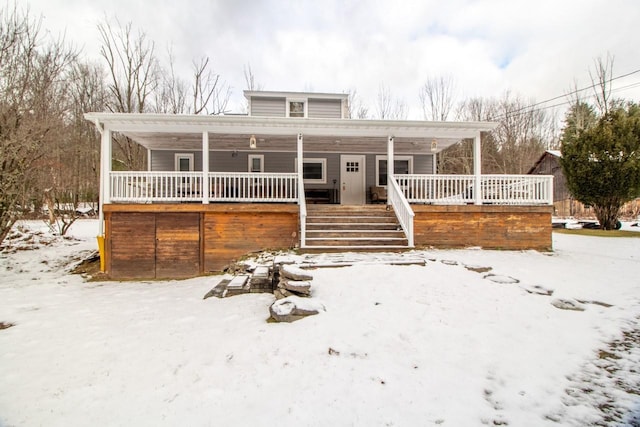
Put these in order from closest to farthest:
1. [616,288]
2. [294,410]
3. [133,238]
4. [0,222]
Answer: [294,410] < [616,288] < [133,238] < [0,222]

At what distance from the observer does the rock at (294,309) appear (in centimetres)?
388

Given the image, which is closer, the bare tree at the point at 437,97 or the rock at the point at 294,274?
the rock at the point at 294,274

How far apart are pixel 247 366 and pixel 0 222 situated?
34.9 feet

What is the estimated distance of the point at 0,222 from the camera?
30.1 ft

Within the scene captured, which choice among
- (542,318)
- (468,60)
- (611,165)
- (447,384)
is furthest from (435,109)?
(447,384)

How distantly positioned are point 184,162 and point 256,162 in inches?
105

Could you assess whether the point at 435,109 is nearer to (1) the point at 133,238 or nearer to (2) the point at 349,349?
(1) the point at 133,238

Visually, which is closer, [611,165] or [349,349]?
[349,349]

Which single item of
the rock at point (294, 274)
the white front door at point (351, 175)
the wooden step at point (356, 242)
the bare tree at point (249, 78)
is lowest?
the rock at point (294, 274)

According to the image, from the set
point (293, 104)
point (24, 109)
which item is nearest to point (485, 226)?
point (293, 104)

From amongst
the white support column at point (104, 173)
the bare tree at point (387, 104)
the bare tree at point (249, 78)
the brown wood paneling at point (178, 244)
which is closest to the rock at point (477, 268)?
the brown wood paneling at point (178, 244)

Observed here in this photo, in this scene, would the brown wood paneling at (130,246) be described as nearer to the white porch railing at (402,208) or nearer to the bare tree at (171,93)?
the white porch railing at (402,208)

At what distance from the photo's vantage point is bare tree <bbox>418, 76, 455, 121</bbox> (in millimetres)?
26000

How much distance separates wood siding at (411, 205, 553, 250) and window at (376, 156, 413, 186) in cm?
406
